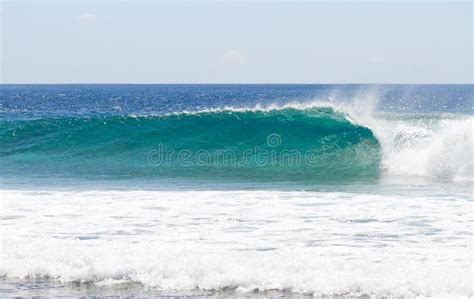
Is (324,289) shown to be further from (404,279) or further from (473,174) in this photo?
(473,174)

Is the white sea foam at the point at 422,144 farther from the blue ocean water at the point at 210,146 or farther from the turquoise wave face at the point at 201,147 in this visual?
the turquoise wave face at the point at 201,147

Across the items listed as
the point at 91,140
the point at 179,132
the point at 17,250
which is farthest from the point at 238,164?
the point at 17,250

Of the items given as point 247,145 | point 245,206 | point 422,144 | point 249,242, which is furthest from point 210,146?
point 249,242

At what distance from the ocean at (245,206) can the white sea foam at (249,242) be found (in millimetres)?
22

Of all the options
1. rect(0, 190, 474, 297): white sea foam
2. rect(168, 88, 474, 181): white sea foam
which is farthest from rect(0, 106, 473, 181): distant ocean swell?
rect(0, 190, 474, 297): white sea foam

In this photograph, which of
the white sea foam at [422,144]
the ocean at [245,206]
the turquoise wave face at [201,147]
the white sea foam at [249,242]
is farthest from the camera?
the turquoise wave face at [201,147]

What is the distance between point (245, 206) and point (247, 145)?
31.8 feet

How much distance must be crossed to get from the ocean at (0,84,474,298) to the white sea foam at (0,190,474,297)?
0.9 inches

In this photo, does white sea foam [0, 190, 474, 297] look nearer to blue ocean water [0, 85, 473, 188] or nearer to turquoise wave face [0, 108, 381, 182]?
blue ocean water [0, 85, 473, 188]

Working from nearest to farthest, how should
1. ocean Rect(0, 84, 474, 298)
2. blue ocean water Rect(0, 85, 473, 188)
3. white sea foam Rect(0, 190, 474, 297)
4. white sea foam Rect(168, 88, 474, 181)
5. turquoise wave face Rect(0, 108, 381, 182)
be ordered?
white sea foam Rect(0, 190, 474, 297) < ocean Rect(0, 84, 474, 298) < white sea foam Rect(168, 88, 474, 181) < blue ocean water Rect(0, 85, 473, 188) < turquoise wave face Rect(0, 108, 381, 182)

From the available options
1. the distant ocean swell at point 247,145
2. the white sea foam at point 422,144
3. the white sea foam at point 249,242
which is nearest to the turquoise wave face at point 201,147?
the distant ocean swell at point 247,145

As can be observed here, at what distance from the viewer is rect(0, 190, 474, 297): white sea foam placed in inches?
278

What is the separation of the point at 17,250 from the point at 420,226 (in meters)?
5.03

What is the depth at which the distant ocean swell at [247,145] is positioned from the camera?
53.9 ft
